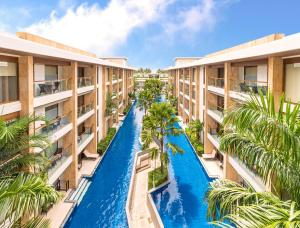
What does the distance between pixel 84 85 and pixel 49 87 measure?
829cm

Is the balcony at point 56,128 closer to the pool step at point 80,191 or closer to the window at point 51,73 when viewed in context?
the window at point 51,73

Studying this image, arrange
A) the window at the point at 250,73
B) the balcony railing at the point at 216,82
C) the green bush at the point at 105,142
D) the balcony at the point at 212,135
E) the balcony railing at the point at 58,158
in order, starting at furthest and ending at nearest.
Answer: the green bush at the point at 105,142, the balcony at the point at 212,135, the balcony railing at the point at 216,82, the window at the point at 250,73, the balcony railing at the point at 58,158

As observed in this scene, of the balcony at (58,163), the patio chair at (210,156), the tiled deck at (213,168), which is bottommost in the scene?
the tiled deck at (213,168)

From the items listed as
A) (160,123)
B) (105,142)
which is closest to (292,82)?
(160,123)

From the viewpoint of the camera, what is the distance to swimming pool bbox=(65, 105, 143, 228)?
1807 cm

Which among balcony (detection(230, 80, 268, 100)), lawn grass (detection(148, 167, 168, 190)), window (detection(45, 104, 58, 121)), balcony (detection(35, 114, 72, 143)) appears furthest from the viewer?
lawn grass (detection(148, 167, 168, 190))

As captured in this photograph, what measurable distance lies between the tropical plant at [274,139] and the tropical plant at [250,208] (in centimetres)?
52

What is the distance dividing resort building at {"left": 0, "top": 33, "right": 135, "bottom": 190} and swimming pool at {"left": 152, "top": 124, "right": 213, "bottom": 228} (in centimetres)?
703

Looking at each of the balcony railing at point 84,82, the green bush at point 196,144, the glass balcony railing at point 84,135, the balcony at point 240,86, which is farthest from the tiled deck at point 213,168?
the balcony railing at point 84,82

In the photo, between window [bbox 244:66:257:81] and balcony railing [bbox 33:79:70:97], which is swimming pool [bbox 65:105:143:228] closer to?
balcony railing [bbox 33:79:70:97]

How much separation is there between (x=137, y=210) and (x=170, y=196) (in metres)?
3.47

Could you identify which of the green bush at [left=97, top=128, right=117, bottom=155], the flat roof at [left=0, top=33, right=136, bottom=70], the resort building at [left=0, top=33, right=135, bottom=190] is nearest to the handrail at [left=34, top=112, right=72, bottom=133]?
the resort building at [left=0, top=33, right=135, bottom=190]

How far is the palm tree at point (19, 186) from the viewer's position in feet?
21.5

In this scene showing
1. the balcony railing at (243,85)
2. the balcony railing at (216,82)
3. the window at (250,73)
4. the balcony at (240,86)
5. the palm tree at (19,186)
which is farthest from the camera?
the balcony railing at (216,82)
